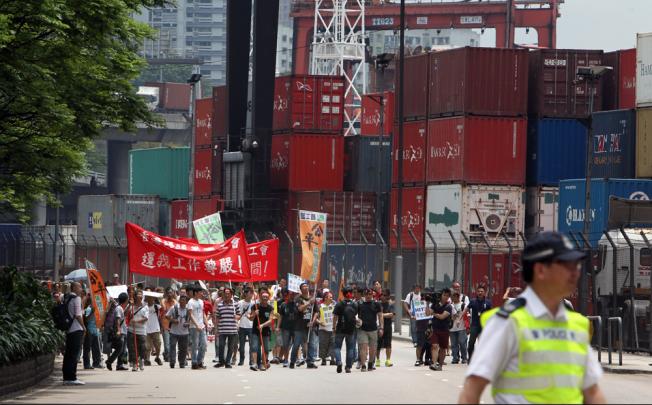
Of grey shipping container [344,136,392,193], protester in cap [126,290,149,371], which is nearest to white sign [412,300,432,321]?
protester in cap [126,290,149,371]

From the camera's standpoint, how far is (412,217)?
53.1m

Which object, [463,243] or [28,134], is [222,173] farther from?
[28,134]

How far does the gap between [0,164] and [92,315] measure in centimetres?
336

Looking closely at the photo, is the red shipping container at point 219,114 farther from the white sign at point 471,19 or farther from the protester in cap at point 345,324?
the protester in cap at point 345,324

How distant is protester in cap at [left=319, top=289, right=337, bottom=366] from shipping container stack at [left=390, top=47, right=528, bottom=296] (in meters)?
18.5

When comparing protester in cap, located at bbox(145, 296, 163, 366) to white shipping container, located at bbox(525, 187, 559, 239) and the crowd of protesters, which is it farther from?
white shipping container, located at bbox(525, 187, 559, 239)

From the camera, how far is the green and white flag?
3634cm

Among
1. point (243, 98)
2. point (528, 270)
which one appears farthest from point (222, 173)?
point (528, 270)

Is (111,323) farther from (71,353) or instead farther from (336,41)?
(336,41)

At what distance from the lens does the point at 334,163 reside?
62281 millimetres

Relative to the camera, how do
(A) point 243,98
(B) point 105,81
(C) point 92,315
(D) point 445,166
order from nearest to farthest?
1. (B) point 105,81
2. (C) point 92,315
3. (D) point 445,166
4. (A) point 243,98

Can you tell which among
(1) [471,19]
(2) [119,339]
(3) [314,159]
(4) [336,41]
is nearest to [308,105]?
(3) [314,159]

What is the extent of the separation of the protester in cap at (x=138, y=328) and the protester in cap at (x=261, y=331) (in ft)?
6.54

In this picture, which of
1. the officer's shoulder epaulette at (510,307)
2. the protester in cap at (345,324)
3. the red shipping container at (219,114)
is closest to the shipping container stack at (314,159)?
the red shipping container at (219,114)
